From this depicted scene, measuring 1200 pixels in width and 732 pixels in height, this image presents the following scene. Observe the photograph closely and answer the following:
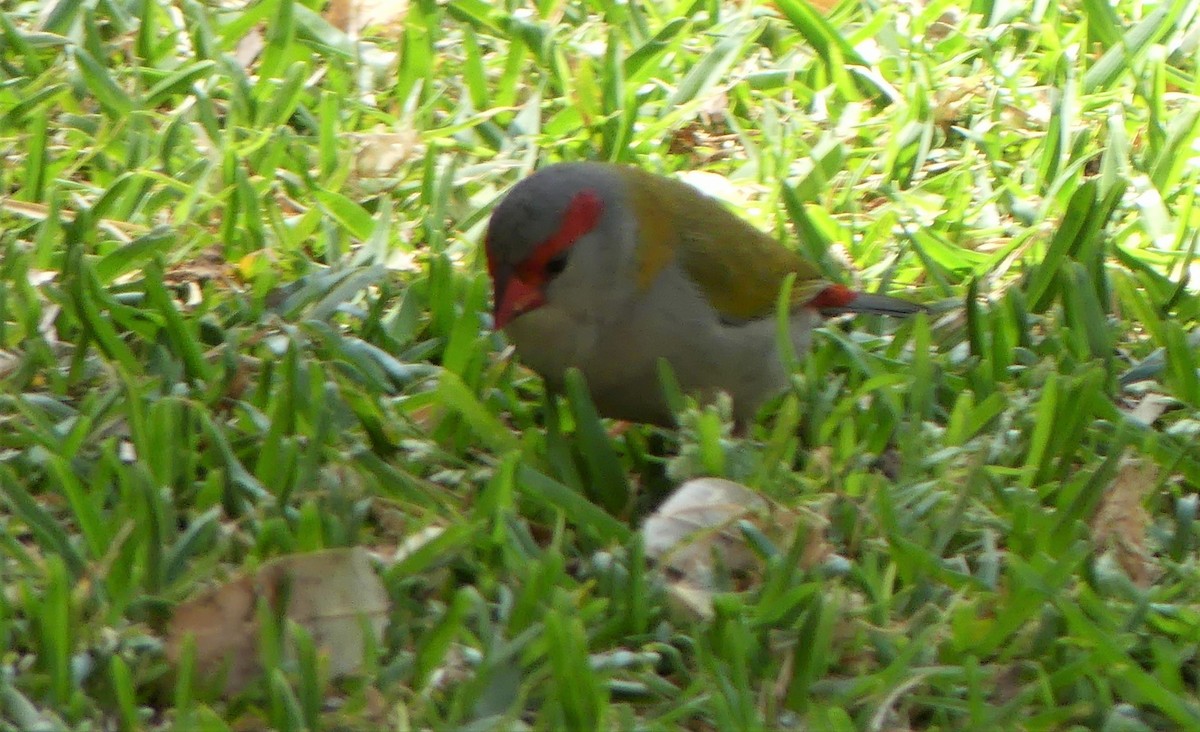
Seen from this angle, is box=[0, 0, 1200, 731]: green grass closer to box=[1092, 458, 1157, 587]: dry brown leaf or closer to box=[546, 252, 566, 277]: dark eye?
box=[1092, 458, 1157, 587]: dry brown leaf

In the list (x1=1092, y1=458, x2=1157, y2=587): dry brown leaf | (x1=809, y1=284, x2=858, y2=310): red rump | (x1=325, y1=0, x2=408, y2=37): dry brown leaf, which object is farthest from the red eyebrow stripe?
(x1=325, y1=0, x2=408, y2=37): dry brown leaf

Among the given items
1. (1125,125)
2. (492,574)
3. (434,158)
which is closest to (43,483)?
(492,574)

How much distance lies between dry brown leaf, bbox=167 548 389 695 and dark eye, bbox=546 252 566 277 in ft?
2.69

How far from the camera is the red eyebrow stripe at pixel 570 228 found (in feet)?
11.2

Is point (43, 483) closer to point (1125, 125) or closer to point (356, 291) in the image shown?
point (356, 291)

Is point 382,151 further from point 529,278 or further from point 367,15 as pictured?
point 529,278

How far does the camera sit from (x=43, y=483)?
3285mm

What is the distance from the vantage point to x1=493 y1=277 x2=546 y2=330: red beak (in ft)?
11.2

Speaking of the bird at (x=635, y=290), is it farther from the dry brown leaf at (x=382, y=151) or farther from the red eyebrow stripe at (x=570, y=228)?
the dry brown leaf at (x=382, y=151)

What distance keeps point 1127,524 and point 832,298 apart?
0.99 meters

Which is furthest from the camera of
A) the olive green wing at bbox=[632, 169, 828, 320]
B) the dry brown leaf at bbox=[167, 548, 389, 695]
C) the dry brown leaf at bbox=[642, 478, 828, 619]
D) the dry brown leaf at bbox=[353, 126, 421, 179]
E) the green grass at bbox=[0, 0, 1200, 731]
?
the dry brown leaf at bbox=[353, 126, 421, 179]

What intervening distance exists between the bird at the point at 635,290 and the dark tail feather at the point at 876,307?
0.15 m

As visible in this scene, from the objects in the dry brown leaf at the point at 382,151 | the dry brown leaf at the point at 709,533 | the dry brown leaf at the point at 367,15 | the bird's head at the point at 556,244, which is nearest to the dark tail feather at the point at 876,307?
the bird's head at the point at 556,244

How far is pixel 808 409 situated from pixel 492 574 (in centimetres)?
105
